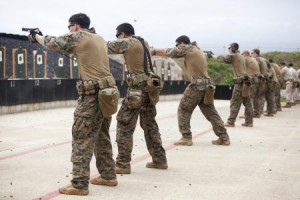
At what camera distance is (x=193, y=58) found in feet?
35.8

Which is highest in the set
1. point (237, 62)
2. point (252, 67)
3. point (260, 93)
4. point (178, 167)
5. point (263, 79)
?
point (237, 62)

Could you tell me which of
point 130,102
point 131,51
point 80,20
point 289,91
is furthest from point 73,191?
point 289,91

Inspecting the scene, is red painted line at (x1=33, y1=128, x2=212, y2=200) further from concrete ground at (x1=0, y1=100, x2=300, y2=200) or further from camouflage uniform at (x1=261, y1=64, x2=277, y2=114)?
camouflage uniform at (x1=261, y1=64, x2=277, y2=114)

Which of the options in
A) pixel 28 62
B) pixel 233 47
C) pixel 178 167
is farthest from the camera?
pixel 28 62

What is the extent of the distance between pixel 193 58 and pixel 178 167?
279cm

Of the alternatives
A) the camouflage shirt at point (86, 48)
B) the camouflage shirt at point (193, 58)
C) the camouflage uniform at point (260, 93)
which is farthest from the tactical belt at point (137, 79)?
the camouflage uniform at point (260, 93)

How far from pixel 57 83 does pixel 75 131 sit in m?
14.8

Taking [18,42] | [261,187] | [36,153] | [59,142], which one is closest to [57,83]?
[18,42]

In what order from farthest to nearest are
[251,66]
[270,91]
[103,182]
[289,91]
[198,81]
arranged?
1. [289,91]
2. [270,91]
3. [251,66]
4. [198,81]
5. [103,182]

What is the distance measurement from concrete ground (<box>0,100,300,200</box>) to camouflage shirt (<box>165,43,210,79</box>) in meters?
1.46

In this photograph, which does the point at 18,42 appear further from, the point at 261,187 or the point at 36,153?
the point at 261,187

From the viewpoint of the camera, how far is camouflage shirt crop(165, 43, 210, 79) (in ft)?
34.4

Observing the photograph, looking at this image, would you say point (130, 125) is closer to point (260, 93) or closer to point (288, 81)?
point (260, 93)

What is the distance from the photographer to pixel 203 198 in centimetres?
677
